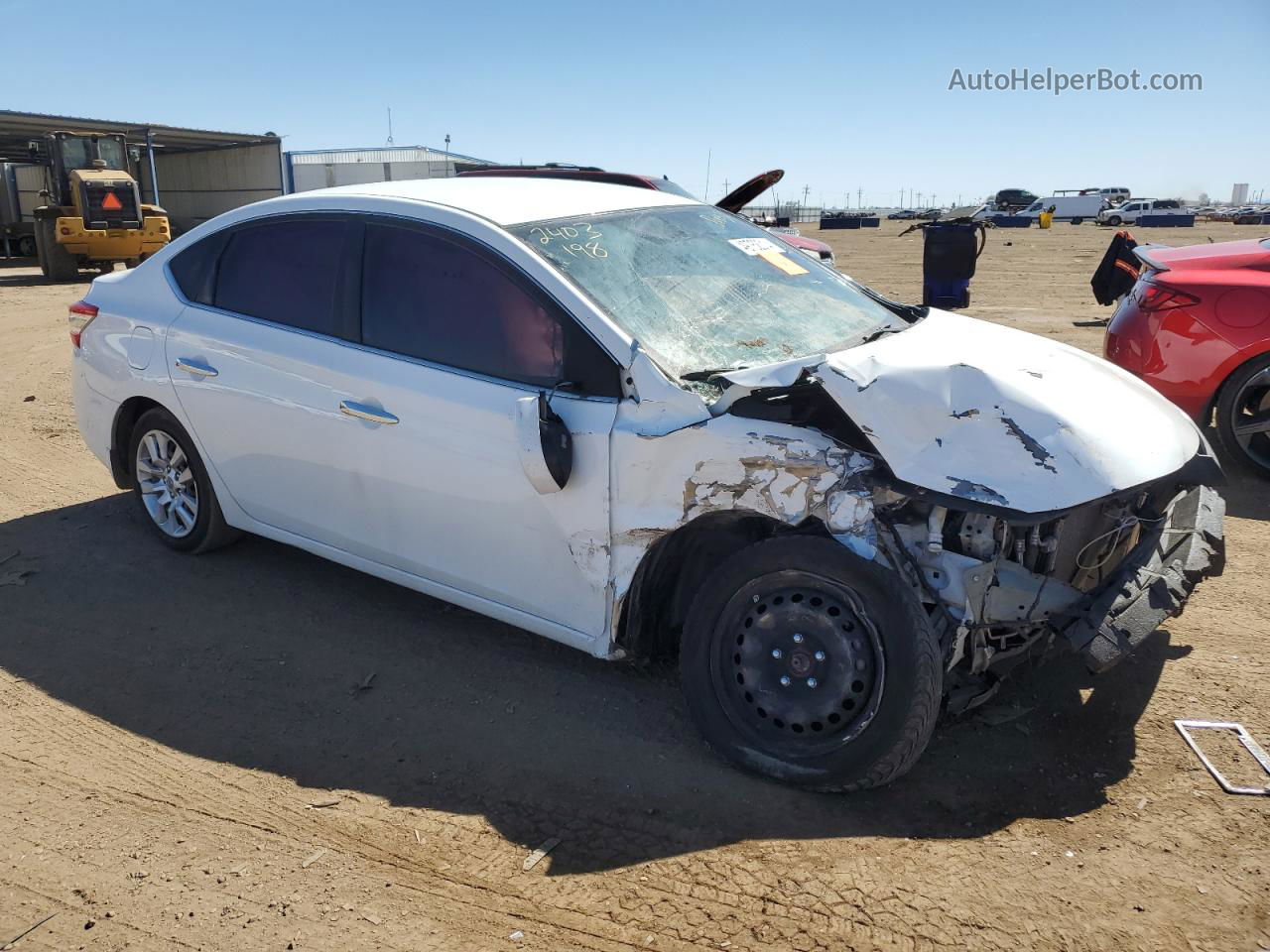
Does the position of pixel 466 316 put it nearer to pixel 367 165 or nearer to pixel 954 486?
pixel 954 486

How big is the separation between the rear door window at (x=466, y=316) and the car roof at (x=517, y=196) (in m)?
0.21

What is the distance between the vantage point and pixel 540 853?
2.90 m

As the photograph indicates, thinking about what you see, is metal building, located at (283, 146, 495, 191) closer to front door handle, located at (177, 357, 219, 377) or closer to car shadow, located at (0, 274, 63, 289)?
car shadow, located at (0, 274, 63, 289)

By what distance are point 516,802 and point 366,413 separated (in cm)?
157

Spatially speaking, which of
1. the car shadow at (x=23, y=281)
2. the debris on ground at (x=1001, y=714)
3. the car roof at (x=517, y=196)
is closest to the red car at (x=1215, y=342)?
the car roof at (x=517, y=196)

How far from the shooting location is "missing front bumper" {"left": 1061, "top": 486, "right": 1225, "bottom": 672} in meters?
2.96

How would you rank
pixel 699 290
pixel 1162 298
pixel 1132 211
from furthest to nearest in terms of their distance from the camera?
pixel 1132 211, pixel 1162 298, pixel 699 290

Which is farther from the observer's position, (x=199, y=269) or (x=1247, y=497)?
(x=1247, y=497)

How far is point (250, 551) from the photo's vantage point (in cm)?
511

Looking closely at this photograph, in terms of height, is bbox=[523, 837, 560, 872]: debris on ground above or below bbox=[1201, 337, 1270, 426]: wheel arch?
below

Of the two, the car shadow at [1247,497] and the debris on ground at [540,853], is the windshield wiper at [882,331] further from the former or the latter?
the car shadow at [1247,497]

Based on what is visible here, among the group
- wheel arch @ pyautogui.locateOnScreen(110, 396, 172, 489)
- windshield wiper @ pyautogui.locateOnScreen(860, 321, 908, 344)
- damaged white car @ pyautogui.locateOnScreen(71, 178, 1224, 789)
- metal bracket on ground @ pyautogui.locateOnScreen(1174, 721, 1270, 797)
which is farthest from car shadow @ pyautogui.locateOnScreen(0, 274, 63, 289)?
metal bracket on ground @ pyautogui.locateOnScreen(1174, 721, 1270, 797)

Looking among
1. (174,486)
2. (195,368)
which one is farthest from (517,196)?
(174,486)

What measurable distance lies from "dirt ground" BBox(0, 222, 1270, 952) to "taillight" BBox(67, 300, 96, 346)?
132 centimetres
